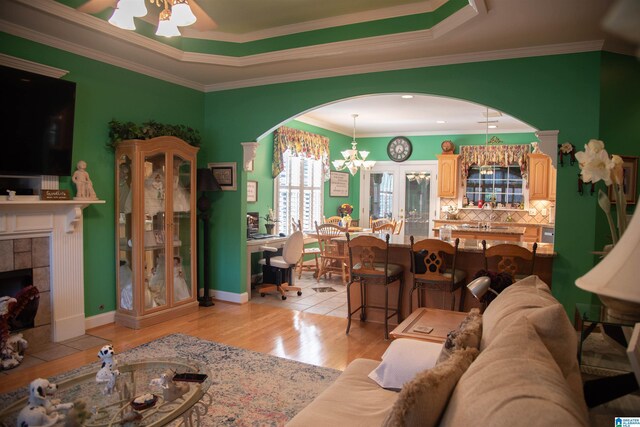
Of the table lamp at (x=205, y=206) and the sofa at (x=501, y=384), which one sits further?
the table lamp at (x=205, y=206)

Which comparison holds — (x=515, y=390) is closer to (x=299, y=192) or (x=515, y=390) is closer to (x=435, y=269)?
(x=435, y=269)

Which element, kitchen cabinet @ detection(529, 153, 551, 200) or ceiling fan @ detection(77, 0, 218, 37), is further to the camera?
kitchen cabinet @ detection(529, 153, 551, 200)

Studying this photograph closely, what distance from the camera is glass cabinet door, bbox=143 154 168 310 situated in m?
4.42

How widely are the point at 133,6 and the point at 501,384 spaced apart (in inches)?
100

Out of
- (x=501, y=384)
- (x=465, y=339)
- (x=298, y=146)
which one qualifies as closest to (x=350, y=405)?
(x=465, y=339)

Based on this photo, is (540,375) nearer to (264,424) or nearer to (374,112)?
(264,424)

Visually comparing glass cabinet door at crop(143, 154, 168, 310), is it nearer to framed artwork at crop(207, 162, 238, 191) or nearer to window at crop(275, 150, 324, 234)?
framed artwork at crop(207, 162, 238, 191)

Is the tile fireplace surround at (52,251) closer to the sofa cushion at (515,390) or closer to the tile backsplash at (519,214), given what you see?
the sofa cushion at (515,390)

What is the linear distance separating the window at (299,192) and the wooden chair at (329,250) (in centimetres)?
98

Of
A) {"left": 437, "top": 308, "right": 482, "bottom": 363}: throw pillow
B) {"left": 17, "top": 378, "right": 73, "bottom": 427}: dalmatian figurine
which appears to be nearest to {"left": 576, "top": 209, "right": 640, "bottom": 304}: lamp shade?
{"left": 437, "top": 308, "right": 482, "bottom": 363}: throw pillow

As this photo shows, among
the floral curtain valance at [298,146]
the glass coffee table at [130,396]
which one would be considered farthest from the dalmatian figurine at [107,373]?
the floral curtain valance at [298,146]

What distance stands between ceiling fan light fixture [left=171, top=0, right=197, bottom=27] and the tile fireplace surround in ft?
6.88

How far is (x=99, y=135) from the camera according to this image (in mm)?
4227

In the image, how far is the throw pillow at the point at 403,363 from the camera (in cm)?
204
